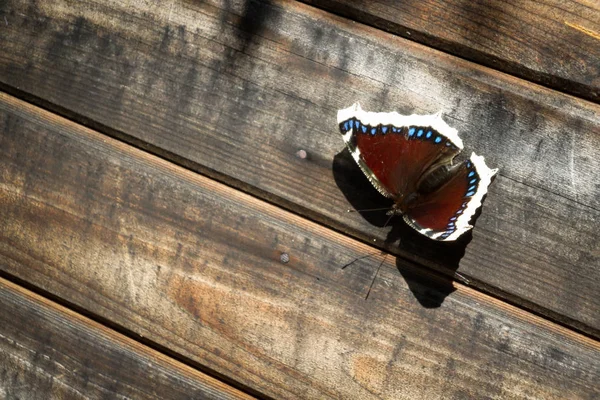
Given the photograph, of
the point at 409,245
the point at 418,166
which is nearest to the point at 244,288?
the point at 409,245

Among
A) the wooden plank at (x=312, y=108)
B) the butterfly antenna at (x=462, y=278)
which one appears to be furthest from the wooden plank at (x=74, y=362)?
the butterfly antenna at (x=462, y=278)

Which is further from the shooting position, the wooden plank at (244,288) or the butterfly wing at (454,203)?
the wooden plank at (244,288)

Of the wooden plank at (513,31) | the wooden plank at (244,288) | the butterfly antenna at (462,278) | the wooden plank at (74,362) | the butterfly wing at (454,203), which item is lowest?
the wooden plank at (74,362)

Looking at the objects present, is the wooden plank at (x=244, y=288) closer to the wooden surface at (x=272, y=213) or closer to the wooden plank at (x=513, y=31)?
Result: the wooden surface at (x=272, y=213)

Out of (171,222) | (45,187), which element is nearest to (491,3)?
(171,222)

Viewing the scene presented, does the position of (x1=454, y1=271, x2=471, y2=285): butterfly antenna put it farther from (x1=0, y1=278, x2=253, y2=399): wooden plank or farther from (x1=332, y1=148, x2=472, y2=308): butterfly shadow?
(x1=0, y1=278, x2=253, y2=399): wooden plank

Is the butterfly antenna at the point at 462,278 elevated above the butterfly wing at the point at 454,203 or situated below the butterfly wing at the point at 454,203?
below
